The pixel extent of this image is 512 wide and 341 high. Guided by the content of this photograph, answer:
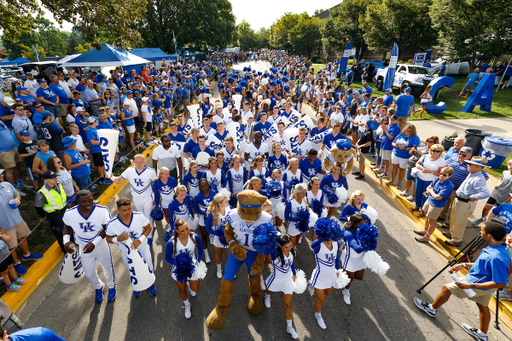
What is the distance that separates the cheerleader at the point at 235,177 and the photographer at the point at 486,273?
4107 millimetres

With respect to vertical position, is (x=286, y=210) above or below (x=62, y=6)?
below

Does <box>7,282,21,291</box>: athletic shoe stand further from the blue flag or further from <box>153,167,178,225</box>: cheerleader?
the blue flag

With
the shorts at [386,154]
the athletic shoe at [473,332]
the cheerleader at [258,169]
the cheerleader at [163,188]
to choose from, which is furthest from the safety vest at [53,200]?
the shorts at [386,154]

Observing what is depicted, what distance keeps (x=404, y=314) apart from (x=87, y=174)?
7614 mm

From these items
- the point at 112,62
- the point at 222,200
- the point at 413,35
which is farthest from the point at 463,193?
the point at 413,35

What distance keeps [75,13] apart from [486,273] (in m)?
16.5

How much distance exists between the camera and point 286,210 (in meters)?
4.95

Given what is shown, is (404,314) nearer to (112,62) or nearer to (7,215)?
(7,215)

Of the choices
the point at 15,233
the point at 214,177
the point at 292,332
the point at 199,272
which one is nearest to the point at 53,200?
the point at 15,233

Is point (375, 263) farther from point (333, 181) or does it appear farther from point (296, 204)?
point (333, 181)

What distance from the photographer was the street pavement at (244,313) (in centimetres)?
390

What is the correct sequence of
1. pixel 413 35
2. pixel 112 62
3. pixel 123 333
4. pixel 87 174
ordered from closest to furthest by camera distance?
pixel 123 333 < pixel 87 174 < pixel 112 62 < pixel 413 35

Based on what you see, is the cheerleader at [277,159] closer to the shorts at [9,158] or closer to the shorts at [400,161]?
the shorts at [400,161]

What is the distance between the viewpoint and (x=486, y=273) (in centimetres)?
346
